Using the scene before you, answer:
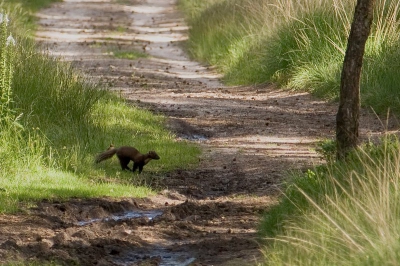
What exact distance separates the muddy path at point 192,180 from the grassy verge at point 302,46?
428 mm

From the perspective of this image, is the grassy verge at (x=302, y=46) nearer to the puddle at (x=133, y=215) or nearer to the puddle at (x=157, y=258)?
the puddle at (x=133, y=215)

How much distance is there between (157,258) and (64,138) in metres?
4.44

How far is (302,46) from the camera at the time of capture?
62.8 feet

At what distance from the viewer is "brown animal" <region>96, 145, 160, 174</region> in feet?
36.8

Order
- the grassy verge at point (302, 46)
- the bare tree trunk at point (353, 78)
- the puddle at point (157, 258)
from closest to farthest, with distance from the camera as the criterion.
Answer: the puddle at point (157, 258)
the bare tree trunk at point (353, 78)
the grassy verge at point (302, 46)

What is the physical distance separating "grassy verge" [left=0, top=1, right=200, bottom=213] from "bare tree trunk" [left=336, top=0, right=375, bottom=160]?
7.53 ft

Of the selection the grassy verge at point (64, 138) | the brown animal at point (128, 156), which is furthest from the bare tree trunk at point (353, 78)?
the brown animal at point (128, 156)

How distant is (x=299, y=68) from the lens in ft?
62.2

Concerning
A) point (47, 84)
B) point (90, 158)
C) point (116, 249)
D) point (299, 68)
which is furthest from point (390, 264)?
point (299, 68)

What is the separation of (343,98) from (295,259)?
3.22 meters

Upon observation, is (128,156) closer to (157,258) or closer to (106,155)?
(106,155)

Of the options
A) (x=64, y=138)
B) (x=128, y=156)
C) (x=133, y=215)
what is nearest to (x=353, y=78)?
(x=133, y=215)

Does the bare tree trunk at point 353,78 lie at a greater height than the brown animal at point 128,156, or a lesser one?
greater

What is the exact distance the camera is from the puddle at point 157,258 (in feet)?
25.1
